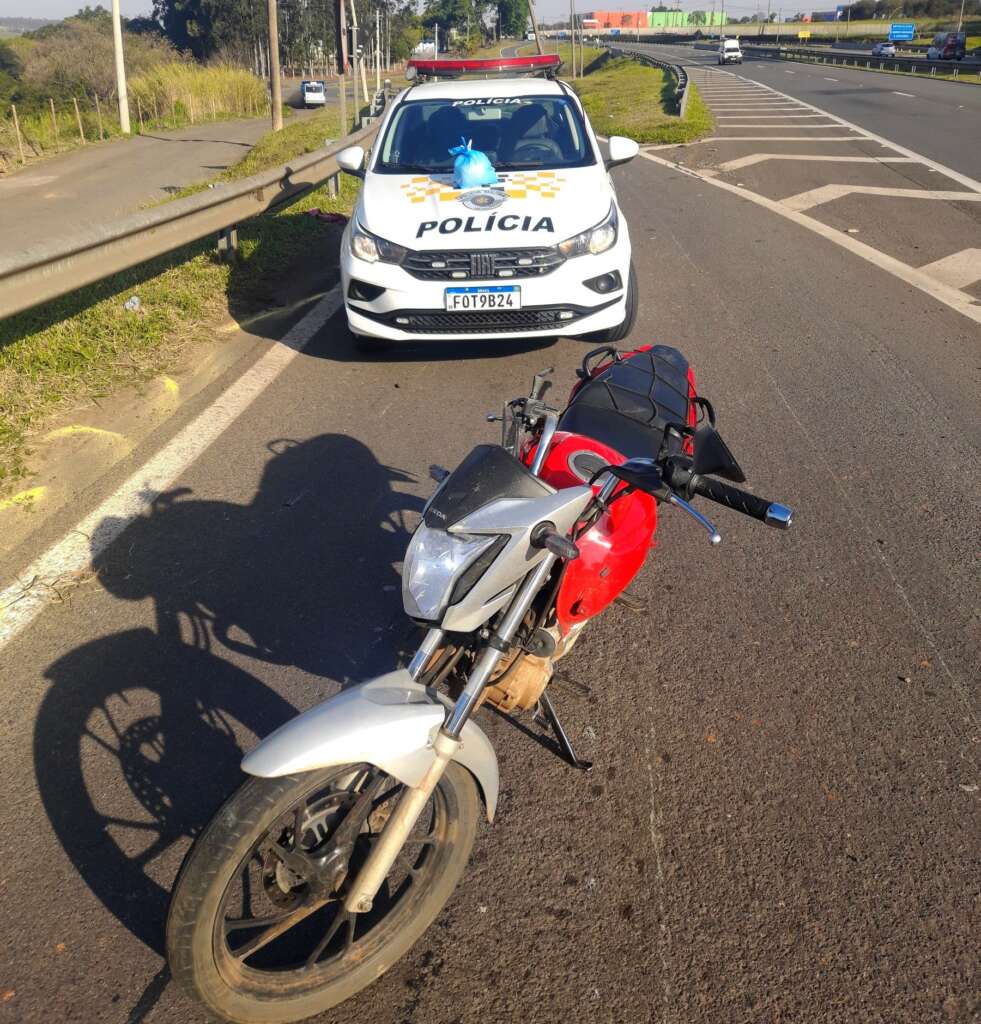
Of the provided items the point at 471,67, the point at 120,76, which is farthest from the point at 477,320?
the point at 120,76

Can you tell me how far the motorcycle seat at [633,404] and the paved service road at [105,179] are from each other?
348cm

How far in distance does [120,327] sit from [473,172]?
2702 millimetres

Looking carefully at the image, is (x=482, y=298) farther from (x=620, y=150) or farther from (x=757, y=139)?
(x=757, y=139)

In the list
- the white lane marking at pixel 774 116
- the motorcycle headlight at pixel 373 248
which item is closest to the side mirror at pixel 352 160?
the motorcycle headlight at pixel 373 248

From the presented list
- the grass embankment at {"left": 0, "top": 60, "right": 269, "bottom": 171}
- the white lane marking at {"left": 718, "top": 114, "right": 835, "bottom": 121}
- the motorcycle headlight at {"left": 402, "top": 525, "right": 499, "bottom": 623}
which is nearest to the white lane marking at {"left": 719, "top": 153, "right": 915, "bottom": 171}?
the white lane marking at {"left": 718, "top": 114, "right": 835, "bottom": 121}

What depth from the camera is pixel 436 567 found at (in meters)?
2.16

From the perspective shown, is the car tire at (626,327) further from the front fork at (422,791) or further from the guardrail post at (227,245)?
the front fork at (422,791)

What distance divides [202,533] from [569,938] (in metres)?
2.59

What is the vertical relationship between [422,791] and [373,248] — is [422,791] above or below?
below

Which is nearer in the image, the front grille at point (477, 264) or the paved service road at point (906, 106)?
the front grille at point (477, 264)

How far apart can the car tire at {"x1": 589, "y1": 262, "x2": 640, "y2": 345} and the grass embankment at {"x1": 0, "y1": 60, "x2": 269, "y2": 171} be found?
1192 inches

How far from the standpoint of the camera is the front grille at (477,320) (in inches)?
243

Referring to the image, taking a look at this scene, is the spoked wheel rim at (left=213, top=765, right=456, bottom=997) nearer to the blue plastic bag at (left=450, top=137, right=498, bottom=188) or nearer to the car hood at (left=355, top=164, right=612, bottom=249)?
the car hood at (left=355, top=164, right=612, bottom=249)

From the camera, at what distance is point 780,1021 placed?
7.25ft
